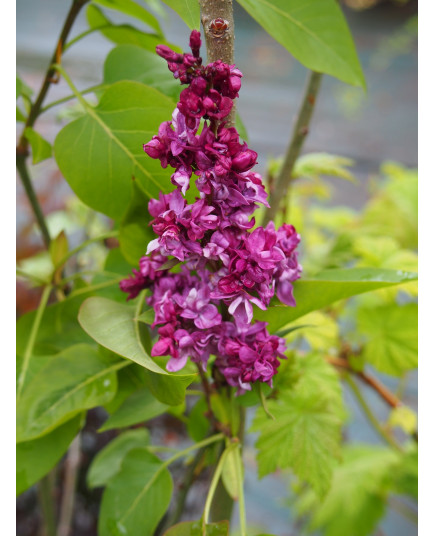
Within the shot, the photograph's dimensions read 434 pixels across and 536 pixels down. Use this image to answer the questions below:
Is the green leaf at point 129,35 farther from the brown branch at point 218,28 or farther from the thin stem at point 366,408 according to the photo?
the thin stem at point 366,408

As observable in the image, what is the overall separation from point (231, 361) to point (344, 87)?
1585 mm

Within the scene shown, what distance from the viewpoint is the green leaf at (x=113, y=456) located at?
47 centimetres

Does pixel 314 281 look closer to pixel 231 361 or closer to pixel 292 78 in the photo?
pixel 231 361

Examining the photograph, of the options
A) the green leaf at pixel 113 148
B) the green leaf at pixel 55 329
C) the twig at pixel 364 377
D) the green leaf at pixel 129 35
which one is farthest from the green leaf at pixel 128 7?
the twig at pixel 364 377

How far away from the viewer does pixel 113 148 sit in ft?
1.07

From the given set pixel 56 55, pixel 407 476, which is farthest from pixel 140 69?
pixel 407 476

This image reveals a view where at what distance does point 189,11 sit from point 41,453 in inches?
10.7

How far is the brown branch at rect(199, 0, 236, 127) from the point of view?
0.23 metres

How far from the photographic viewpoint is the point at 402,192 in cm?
83

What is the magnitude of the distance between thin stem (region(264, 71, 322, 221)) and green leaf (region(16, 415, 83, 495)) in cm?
23

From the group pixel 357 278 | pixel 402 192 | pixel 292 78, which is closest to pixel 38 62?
pixel 292 78

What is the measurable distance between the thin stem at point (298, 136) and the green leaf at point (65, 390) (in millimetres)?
194

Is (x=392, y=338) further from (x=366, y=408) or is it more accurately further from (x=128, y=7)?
(x=128, y=7)

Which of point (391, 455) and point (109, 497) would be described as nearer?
point (109, 497)
